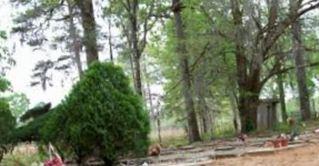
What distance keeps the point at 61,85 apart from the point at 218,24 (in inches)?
271

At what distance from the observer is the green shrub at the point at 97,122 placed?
1009 centimetres

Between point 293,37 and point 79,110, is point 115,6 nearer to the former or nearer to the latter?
point 293,37

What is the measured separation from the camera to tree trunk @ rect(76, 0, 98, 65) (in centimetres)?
1700

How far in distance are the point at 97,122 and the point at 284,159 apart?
3056mm

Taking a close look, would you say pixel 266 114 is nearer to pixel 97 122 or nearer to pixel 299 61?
pixel 299 61

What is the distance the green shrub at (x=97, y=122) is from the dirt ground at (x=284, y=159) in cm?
168

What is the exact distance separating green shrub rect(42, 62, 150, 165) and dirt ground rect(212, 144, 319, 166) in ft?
5.50

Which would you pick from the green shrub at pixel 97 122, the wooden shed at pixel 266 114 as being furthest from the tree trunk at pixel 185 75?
the green shrub at pixel 97 122

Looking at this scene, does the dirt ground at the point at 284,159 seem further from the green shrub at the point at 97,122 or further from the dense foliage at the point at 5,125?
the dense foliage at the point at 5,125

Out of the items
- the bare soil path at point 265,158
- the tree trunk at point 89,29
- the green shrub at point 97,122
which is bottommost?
the bare soil path at point 265,158

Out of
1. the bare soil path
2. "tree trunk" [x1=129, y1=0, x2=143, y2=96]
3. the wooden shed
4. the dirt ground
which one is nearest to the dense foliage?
the bare soil path

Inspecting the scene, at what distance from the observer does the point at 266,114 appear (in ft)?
81.5

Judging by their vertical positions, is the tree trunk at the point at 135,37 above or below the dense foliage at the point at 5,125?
above

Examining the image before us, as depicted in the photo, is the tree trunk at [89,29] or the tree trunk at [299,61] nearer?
the tree trunk at [89,29]
